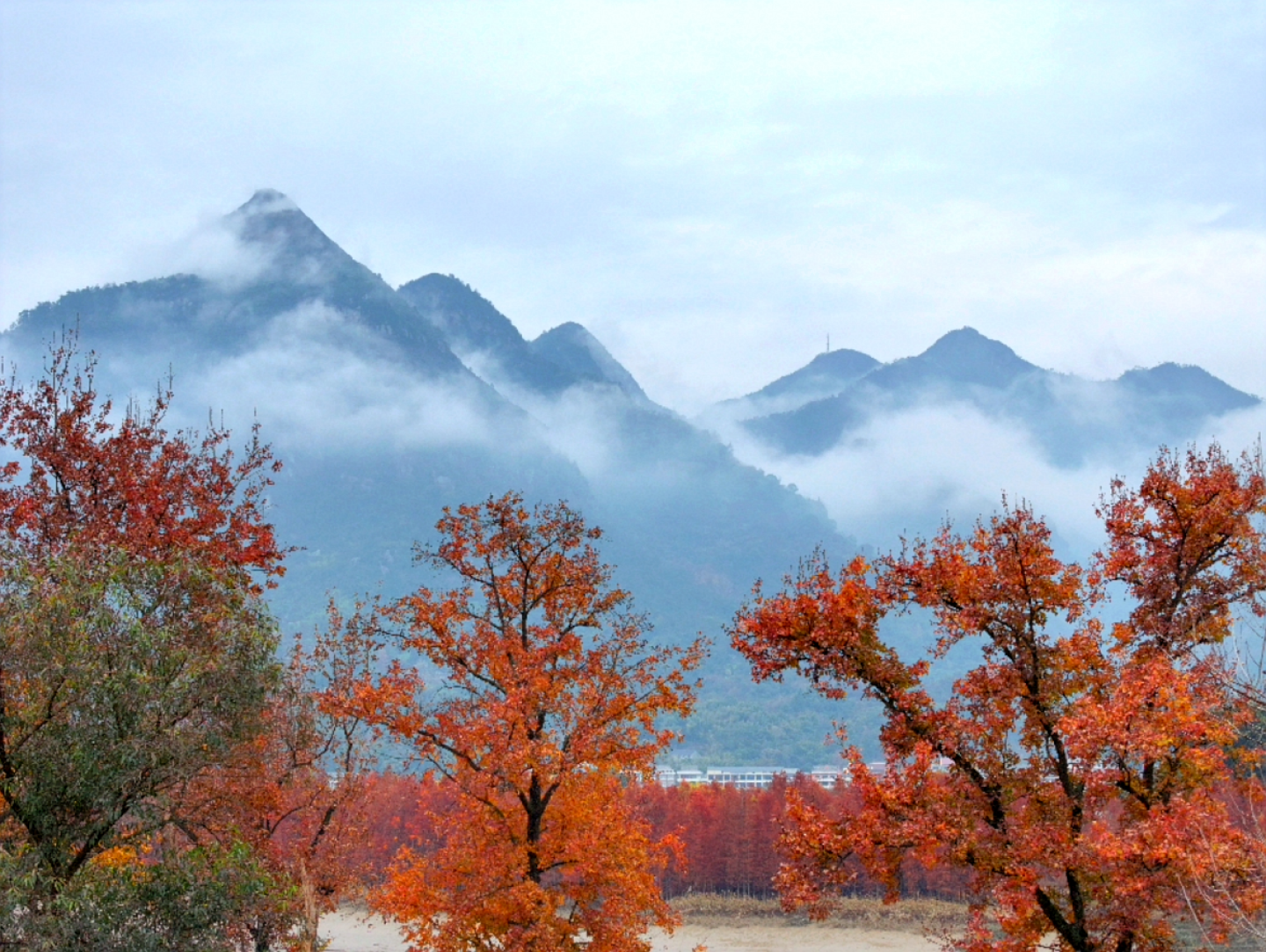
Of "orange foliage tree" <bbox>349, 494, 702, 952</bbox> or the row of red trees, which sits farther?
the row of red trees

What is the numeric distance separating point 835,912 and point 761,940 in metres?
6.80

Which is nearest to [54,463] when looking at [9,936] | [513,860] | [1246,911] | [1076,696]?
[9,936]

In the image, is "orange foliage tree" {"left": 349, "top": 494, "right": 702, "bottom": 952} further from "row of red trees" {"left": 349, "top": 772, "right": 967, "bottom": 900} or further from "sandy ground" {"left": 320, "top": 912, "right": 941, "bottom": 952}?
"row of red trees" {"left": 349, "top": 772, "right": 967, "bottom": 900}

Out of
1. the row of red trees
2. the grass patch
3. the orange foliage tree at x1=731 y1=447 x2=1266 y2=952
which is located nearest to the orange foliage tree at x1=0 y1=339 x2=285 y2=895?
the orange foliage tree at x1=731 y1=447 x2=1266 y2=952

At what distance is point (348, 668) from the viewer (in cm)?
3250

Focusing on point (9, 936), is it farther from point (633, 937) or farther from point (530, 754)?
point (633, 937)

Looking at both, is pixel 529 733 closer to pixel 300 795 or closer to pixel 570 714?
pixel 570 714

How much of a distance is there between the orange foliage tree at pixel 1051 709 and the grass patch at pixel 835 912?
59.9 metres

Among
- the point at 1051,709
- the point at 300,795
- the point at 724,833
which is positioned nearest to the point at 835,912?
the point at 724,833

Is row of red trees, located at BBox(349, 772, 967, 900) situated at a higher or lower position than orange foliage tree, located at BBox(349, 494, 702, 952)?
lower

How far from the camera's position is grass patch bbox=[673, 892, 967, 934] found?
79375 millimetres

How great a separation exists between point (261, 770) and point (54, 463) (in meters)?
6.76

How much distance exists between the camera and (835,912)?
81.2 metres

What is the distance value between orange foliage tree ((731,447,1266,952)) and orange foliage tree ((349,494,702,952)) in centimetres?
559
